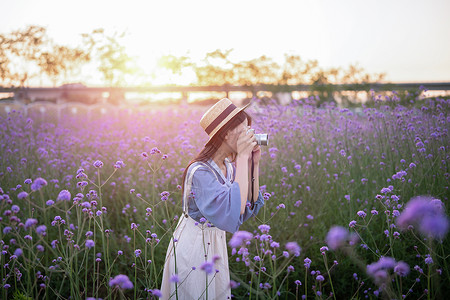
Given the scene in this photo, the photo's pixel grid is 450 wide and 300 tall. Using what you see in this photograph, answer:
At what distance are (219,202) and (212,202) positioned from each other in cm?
3

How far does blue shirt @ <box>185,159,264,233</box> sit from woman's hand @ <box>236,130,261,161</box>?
0.49ft

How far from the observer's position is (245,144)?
1749mm

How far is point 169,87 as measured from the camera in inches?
335

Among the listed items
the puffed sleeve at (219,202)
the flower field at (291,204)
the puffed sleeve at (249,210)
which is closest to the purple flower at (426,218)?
the puffed sleeve at (219,202)

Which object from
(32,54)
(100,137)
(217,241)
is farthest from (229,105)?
(32,54)

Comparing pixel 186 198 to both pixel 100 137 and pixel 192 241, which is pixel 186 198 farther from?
pixel 100 137

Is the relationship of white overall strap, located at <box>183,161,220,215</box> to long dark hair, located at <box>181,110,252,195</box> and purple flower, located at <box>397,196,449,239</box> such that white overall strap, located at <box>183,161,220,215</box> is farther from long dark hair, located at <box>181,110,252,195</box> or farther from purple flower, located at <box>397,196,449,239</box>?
purple flower, located at <box>397,196,449,239</box>

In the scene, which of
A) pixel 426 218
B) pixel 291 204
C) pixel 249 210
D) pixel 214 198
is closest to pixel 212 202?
pixel 214 198

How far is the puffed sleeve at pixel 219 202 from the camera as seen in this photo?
1623 millimetres

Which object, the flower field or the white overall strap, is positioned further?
the flower field

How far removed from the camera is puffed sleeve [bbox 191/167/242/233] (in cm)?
162

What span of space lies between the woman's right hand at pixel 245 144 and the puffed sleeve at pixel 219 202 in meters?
0.16

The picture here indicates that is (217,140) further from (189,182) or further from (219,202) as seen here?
(219,202)

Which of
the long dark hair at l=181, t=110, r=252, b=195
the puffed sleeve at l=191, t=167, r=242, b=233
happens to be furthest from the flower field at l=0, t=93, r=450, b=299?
the puffed sleeve at l=191, t=167, r=242, b=233
